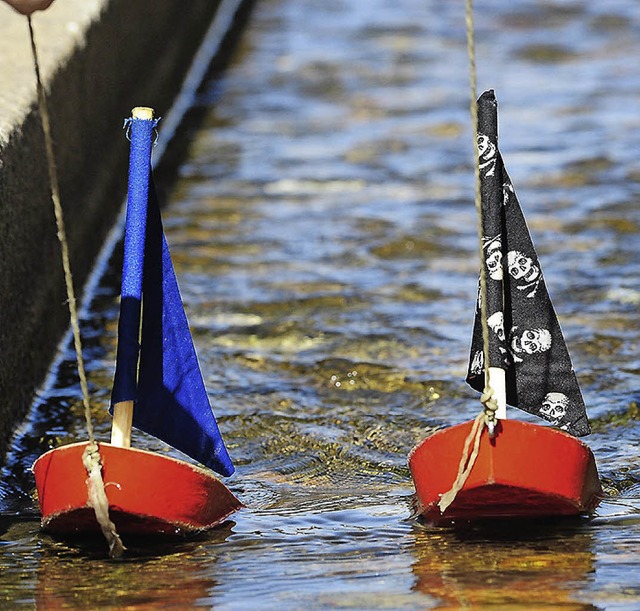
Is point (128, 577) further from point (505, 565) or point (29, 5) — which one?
point (29, 5)

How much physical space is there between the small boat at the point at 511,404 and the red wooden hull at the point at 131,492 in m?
0.55

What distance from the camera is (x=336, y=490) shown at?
3896 mm

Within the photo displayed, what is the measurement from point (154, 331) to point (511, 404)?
883mm

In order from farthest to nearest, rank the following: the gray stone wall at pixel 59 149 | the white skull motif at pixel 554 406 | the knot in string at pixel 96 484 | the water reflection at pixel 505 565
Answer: the gray stone wall at pixel 59 149 < the white skull motif at pixel 554 406 < the knot in string at pixel 96 484 < the water reflection at pixel 505 565

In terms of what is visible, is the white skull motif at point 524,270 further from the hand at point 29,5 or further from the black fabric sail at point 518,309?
the hand at point 29,5

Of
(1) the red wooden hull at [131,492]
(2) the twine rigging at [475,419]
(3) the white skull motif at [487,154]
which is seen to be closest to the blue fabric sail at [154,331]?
(1) the red wooden hull at [131,492]

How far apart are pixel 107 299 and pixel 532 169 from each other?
8.54 feet

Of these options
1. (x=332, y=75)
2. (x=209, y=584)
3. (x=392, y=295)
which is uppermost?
(x=332, y=75)

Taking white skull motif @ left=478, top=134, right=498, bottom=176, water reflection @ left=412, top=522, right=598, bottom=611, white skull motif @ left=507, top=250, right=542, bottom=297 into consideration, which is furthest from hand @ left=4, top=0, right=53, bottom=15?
water reflection @ left=412, top=522, right=598, bottom=611

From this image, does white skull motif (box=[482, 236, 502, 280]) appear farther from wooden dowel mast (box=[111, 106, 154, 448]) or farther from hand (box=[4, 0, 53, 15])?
hand (box=[4, 0, 53, 15])

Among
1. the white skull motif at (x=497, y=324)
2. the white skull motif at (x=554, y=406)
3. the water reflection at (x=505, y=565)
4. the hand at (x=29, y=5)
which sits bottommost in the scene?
the water reflection at (x=505, y=565)

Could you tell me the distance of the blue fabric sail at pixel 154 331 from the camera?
3344 mm

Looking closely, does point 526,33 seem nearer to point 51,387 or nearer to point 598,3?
point 598,3

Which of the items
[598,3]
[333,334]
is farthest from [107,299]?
[598,3]
